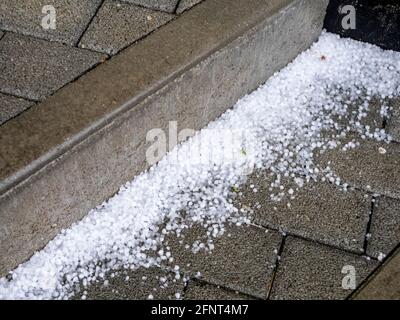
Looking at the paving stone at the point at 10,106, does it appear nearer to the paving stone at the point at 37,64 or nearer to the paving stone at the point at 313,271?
the paving stone at the point at 37,64

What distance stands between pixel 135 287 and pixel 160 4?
5.24ft

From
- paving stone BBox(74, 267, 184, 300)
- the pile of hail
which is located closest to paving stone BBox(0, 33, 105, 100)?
the pile of hail

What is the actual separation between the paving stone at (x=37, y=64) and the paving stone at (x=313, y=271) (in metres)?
1.40

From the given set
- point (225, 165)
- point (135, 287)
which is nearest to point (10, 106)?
point (135, 287)

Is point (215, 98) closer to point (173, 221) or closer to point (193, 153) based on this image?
point (193, 153)

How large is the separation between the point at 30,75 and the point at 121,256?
3.37 ft

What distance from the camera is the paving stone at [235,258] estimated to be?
2.30 m

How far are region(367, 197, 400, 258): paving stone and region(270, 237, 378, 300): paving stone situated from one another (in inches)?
3.7

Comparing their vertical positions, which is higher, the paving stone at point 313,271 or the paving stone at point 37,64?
the paving stone at point 37,64

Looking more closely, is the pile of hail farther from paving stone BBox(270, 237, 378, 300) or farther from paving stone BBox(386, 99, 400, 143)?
paving stone BBox(270, 237, 378, 300)

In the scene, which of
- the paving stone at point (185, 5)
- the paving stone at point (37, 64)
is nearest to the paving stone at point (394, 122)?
the paving stone at point (185, 5)

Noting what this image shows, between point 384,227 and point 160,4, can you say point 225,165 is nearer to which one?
point 384,227

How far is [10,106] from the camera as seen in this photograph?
7.59ft
